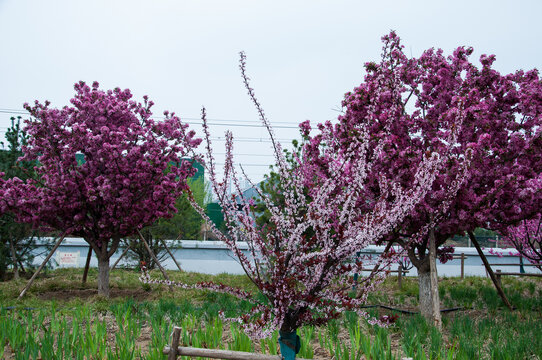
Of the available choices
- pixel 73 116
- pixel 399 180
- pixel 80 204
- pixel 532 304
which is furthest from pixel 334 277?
pixel 73 116

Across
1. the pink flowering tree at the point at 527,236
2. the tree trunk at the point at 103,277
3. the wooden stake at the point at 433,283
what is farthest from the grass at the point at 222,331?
the pink flowering tree at the point at 527,236

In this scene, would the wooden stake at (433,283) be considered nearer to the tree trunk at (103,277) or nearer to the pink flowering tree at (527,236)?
the pink flowering tree at (527,236)

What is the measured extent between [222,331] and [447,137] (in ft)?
12.8

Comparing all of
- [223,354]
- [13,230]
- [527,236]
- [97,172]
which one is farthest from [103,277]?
[527,236]

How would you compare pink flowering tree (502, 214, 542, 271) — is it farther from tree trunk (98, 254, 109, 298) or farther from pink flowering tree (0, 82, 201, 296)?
tree trunk (98, 254, 109, 298)

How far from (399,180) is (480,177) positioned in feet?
3.85

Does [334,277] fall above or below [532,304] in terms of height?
above

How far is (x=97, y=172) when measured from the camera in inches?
349

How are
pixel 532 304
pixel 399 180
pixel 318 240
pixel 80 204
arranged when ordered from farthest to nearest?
1. pixel 80 204
2. pixel 532 304
3. pixel 399 180
4. pixel 318 240

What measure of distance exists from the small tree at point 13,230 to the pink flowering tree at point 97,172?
11.8 ft

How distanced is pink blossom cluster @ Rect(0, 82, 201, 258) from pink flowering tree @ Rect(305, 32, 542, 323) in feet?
11.5

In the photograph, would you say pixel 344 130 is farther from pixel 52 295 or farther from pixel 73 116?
pixel 52 295

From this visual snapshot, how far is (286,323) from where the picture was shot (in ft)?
11.7

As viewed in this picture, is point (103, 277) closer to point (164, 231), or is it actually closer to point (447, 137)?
point (164, 231)
